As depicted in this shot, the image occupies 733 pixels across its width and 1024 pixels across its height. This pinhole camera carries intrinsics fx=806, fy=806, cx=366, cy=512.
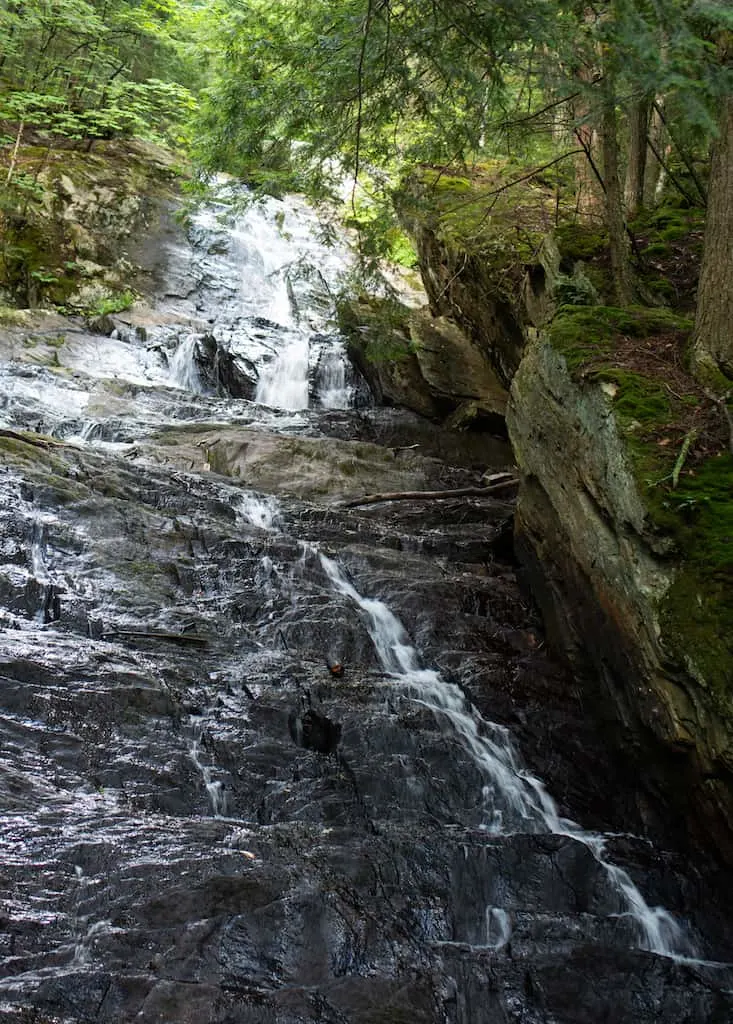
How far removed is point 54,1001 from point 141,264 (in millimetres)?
17592

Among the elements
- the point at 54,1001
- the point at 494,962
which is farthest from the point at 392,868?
the point at 54,1001

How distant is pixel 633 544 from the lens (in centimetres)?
566

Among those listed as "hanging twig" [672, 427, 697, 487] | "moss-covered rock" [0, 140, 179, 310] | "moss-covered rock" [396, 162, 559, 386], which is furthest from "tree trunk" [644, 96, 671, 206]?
"moss-covered rock" [0, 140, 179, 310]

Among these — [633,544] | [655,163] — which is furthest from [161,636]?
[655,163]

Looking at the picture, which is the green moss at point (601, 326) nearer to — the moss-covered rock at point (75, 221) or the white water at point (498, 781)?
the white water at point (498, 781)

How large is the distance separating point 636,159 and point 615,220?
329 centimetres

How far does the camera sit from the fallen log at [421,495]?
10539 millimetres

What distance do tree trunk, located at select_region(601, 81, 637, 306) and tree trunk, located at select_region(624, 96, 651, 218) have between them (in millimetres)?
2243

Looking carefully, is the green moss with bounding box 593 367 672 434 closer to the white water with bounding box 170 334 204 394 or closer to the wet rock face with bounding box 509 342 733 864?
the wet rock face with bounding box 509 342 733 864

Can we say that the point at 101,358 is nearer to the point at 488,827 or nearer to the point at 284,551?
the point at 284,551

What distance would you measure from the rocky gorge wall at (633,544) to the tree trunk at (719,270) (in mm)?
299

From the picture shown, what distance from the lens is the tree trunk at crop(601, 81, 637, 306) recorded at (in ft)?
24.9

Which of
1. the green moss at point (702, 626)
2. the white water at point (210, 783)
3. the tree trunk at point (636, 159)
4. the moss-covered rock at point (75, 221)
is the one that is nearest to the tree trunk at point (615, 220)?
the tree trunk at point (636, 159)

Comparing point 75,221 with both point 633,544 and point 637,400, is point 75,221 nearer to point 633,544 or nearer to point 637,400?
point 637,400
